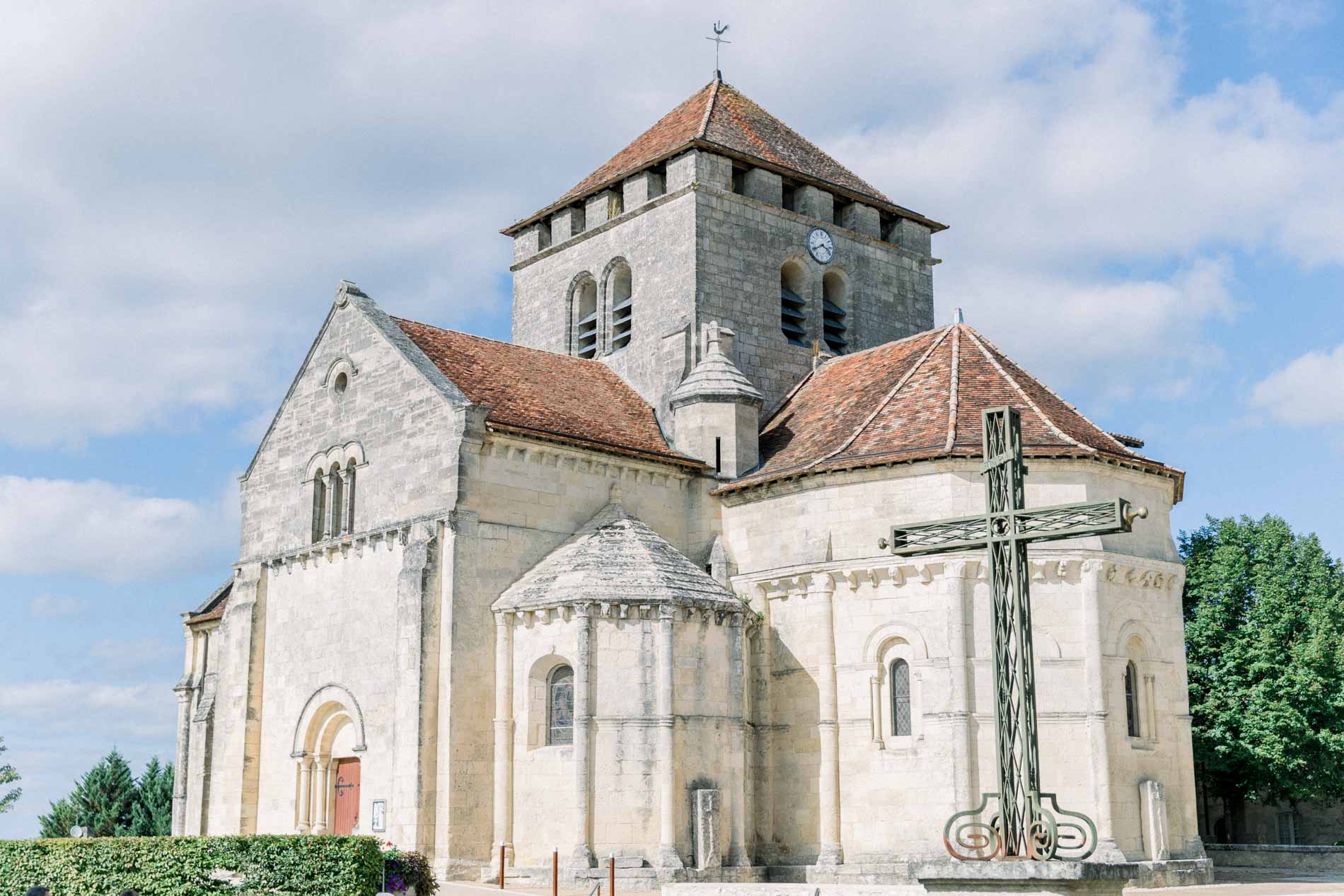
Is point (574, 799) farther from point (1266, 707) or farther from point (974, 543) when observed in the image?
point (1266, 707)

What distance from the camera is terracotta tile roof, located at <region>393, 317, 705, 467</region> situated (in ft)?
95.7

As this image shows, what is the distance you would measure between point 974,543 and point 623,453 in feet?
53.3

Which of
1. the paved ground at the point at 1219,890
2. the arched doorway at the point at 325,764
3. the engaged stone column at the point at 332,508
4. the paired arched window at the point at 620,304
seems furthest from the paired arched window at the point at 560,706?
the paired arched window at the point at 620,304

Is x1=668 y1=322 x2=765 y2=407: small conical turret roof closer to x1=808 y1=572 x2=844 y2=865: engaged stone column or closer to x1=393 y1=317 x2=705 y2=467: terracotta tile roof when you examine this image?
x1=393 y1=317 x2=705 y2=467: terracotta tile roof

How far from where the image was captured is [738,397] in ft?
101

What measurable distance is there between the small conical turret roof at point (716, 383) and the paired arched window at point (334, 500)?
7161mm

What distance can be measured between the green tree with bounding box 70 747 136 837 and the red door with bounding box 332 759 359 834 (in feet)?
69.4

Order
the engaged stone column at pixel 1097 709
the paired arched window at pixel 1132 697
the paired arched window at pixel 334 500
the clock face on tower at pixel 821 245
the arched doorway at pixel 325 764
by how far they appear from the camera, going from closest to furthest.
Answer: the engaged stone column at pixel 1097 709 → the paired arched window at pixel 1132 697 → the arched doorway at pixel 325 764 → the paired arched window at pixel 334 500 → the clock face on tower at pixel 821 245

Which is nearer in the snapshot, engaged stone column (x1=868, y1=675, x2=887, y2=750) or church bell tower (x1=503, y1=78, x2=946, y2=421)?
engaged stone column (x1=868, y1=675, x2=887, y2=750)

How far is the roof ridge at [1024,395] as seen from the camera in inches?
1074

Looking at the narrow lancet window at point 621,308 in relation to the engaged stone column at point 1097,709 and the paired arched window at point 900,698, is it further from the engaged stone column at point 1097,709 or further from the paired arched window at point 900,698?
the engaged stone column at point 1097,709

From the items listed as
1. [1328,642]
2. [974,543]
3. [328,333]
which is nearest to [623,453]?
[328,333]

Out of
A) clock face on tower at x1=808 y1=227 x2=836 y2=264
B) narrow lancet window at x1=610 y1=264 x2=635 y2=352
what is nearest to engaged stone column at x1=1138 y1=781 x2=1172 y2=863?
clock face on tower at x1=808 y1=227 x2=836 y2=264

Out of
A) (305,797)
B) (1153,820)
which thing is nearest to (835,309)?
(1153,820)
